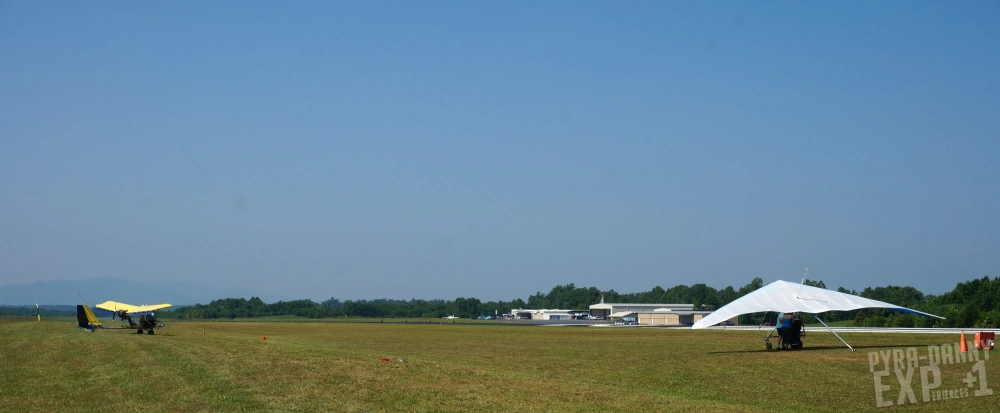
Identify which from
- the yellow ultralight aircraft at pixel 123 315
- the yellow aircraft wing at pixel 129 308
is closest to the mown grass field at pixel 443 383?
the yellow ultralight aircraft at pixel 123 315

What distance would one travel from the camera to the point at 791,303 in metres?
30.1

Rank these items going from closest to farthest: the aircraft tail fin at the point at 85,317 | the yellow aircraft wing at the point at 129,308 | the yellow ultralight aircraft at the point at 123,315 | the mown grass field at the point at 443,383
A: the mown grass field at the point at 443,383 → the yellow ultralight aircraft at the point at 123,315 → the aircraft tail fin at the point at 85,317 → the yellow aircraft wing at the point at 129,308

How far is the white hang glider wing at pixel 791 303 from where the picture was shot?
2938 cm

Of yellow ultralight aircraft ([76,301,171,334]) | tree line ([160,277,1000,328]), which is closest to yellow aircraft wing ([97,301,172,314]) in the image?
yellow ultralight aircraft ([76,301,171,334])

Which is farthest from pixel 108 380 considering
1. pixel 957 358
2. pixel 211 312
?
pixel 211 312

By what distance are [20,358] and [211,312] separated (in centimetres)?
17449

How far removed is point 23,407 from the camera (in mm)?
14406

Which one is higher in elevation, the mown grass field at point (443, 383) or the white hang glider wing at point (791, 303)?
the white hang glider wing at point (791, 303)

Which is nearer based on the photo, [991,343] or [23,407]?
[23,407]

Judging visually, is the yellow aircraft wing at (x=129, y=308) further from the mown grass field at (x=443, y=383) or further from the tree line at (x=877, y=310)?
the tree line at (x=877, y=310)

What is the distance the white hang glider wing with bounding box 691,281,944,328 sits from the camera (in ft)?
96.4

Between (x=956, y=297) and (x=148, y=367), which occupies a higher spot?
(x=956, y=297)

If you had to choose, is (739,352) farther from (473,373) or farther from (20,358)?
(20,358)

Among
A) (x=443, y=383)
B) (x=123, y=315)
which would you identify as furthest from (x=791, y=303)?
(x=123, y=315)
